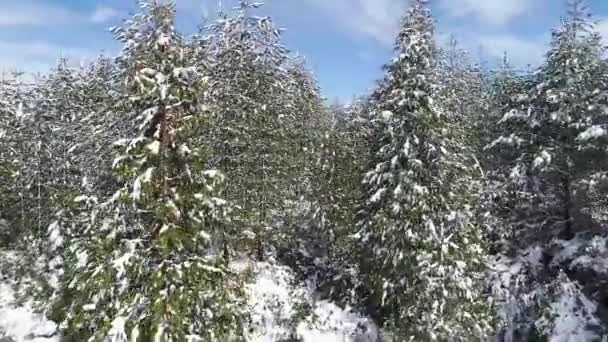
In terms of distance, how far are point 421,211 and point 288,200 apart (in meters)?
11.5

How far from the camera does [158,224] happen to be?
1354 cm

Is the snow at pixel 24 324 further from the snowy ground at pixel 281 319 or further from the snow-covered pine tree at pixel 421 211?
the snow-covered pine tree at pixel 421 211

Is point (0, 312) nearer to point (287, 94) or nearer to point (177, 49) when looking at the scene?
point (287, 94)

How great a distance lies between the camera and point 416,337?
65.3ft

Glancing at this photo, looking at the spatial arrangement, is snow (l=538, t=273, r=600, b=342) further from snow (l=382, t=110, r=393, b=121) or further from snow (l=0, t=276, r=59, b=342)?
snow (l=0, t=276, r=59, b=342)

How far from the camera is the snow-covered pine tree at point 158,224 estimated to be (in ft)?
42.4

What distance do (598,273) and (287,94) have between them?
16.4 m

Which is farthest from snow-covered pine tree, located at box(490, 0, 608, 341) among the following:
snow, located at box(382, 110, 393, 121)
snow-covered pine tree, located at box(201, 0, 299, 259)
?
snow-covered pine tree, located at box(201, 0, 299, 259)

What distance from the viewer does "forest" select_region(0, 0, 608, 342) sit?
13.4 m

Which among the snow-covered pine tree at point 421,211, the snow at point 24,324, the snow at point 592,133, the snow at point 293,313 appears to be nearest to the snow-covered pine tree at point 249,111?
the snow at point 293,313

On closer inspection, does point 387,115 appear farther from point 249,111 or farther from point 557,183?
point 557,183

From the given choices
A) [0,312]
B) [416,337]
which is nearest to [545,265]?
[416,337]

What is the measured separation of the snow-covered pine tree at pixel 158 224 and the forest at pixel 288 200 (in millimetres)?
52

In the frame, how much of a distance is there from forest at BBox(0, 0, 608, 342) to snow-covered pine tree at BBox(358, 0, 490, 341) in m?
0.08
